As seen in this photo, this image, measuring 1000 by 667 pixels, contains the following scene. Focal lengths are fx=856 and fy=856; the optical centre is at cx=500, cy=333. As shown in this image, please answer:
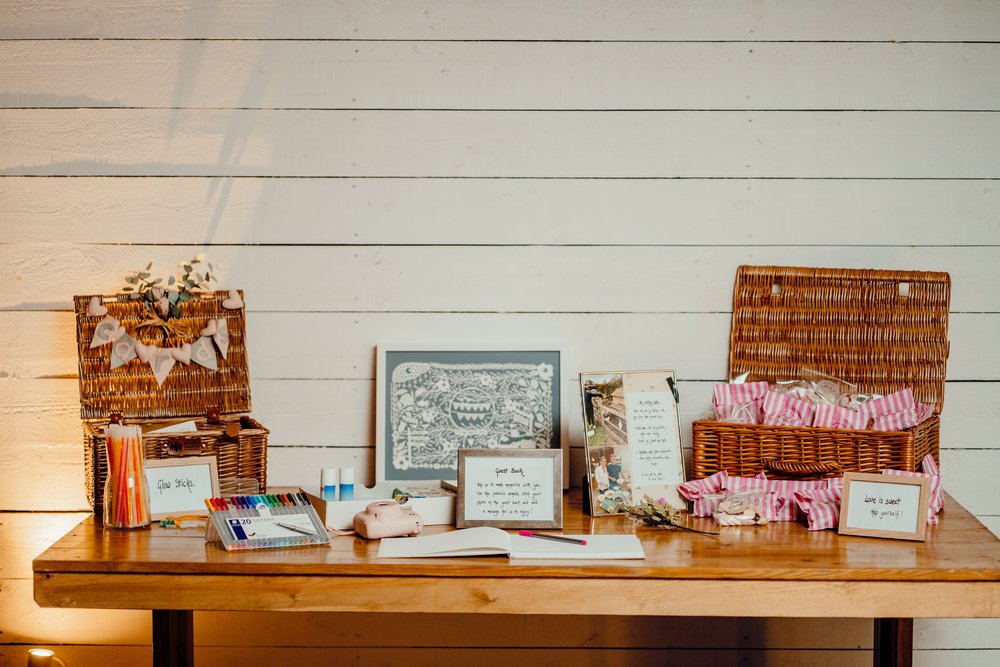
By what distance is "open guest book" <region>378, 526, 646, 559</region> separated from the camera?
1.37 meters

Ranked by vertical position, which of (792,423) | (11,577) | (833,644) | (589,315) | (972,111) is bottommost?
(833,644)

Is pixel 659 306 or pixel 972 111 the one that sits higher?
pixel 972 111

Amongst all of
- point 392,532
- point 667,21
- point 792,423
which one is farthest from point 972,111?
point 392,532

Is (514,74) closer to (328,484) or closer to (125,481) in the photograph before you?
(328,484)

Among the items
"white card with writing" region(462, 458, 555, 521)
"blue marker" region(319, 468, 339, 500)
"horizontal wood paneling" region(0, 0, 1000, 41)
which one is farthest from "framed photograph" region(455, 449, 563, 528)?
"horizontal wood paneling" region(0, 0, 1000, 41)

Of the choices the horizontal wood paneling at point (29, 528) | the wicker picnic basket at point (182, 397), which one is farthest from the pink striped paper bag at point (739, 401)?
the horizontal wood paneling at point (29, 528)

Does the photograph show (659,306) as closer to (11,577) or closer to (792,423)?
(792,423)

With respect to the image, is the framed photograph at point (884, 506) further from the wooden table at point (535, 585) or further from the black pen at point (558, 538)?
the black pen at point (558, 538)

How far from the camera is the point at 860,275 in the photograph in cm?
183

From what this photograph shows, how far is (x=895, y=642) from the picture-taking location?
5.24 feet

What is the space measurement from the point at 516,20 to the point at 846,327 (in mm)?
968

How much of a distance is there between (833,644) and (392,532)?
107cm

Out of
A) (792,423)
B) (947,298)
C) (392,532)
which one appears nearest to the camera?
(392,532)

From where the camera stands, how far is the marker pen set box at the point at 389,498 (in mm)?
1533
